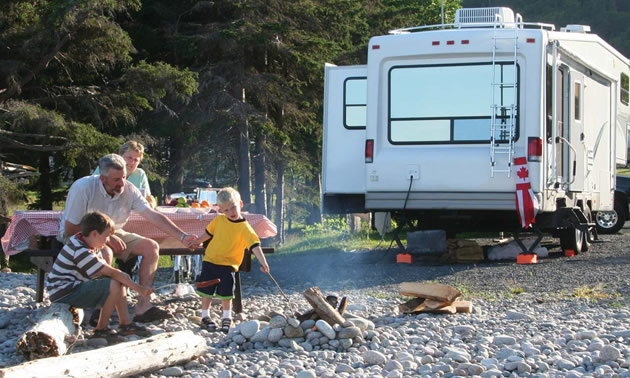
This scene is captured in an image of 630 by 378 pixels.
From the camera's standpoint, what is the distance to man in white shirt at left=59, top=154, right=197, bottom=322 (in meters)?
6.71

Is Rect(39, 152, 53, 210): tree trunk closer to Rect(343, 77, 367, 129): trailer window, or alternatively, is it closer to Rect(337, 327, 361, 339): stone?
Rect(343, 77, 367, 129): trailer window

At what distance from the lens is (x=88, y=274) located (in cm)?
603

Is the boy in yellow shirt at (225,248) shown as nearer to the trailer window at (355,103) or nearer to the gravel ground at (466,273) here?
the gravel ground at (466,273)

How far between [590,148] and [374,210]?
340cm

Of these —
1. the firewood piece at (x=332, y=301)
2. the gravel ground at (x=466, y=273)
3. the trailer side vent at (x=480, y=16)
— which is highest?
the trailer side vent at (x=480, y=16)

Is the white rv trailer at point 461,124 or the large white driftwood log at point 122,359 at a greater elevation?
the white rv trailer at point 461,124

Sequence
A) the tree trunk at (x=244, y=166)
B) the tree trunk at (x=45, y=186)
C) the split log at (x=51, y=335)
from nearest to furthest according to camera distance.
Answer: the split log at (x=51, y=335) < the tree trunk at (x=45, y=186) < the tree trunk at (x=244, y=166)

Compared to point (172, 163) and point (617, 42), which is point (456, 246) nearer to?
point (172, 163)

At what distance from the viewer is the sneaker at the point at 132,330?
6.33 m

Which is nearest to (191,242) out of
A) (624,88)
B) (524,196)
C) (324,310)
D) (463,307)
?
(324,310)

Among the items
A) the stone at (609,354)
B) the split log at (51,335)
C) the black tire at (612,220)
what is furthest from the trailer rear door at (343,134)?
the black tire at (612,220)

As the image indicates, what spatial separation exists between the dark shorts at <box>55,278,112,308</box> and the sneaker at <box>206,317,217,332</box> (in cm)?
93

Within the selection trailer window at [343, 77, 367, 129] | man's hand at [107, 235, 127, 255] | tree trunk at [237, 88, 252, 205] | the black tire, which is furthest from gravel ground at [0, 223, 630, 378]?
tree trunk at [237, 88, 252, 205]

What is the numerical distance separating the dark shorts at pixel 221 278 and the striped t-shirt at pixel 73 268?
37.1 inches
